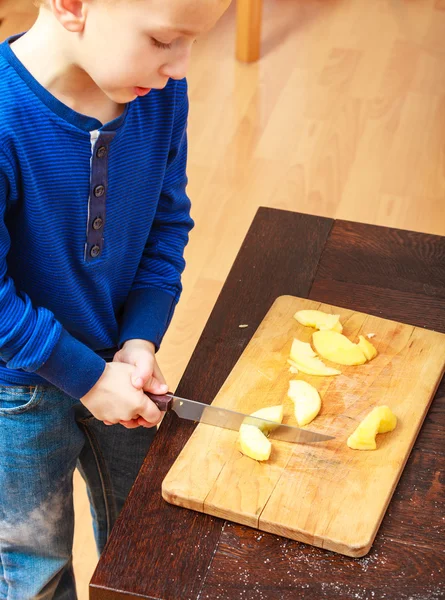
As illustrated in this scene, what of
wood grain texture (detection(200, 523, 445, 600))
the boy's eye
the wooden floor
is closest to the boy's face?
the boy's eye

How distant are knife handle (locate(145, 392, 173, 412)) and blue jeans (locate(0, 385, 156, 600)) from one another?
0.44 feet

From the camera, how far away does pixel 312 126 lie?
2986mm

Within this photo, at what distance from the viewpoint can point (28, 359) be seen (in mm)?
904

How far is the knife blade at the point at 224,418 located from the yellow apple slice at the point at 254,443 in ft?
0.05

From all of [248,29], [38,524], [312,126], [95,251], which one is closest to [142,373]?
[95,251]

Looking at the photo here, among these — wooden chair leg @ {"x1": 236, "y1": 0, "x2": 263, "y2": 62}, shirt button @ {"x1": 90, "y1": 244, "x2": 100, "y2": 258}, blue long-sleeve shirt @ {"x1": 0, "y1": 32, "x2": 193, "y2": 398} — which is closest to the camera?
blue long-sleeve shirt @ {"x1": 0, "y1": 32, "x2": 193, "y2": 398}

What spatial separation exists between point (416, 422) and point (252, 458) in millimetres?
187

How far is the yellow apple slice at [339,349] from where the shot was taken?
102 cm

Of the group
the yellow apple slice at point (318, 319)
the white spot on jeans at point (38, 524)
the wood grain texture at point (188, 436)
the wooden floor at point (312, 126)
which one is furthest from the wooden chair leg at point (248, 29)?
the white spot on jeans at point (38, 524)

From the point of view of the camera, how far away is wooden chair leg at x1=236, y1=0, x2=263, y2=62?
326 cm

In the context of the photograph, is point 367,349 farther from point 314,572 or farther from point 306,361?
point 314,572

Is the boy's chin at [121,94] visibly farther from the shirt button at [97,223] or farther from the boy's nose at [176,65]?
the shirt button at [97,223]

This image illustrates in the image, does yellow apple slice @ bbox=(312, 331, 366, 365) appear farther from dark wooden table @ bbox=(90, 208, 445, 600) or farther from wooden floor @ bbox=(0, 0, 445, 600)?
wooden floor @ bbox=(0, 0, 445, 600)

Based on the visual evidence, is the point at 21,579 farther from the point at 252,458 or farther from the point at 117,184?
the point at 117,184
